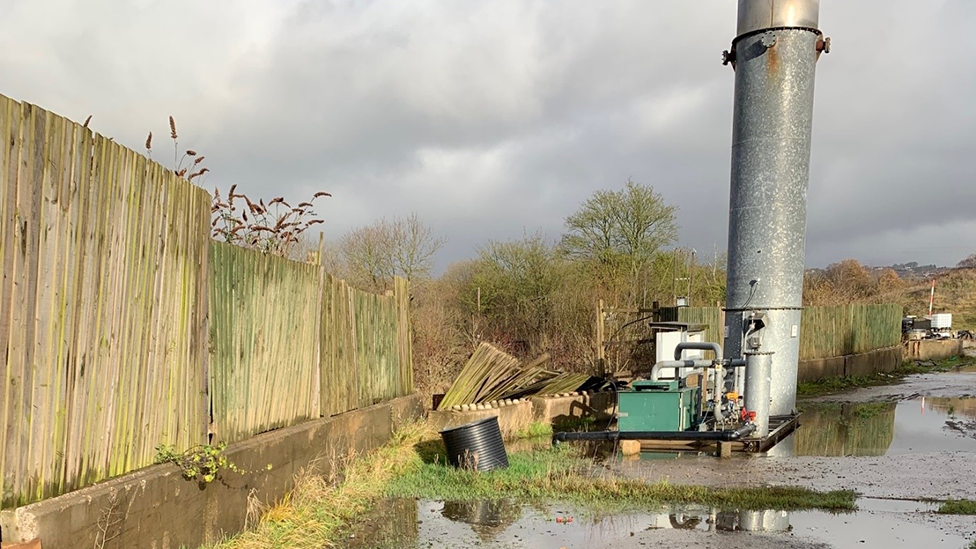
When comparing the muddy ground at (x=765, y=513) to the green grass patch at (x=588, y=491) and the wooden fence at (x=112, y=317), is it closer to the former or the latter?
the green grass patch at (x=588, y=491)

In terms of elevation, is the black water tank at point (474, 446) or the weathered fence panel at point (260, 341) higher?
the weathered fence panel at point (260, 341)

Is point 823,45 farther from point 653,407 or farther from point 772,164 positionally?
point 653,407

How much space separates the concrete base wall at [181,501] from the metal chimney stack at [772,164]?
296 inches

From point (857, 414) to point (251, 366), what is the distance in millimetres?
12416

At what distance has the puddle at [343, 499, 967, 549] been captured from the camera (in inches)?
252

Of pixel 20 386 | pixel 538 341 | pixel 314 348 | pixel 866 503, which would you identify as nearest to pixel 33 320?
pixel 20 386

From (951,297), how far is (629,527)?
63245 millimetres

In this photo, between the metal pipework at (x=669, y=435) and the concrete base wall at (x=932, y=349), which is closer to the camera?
the metal pipework at (x=669, y=435)

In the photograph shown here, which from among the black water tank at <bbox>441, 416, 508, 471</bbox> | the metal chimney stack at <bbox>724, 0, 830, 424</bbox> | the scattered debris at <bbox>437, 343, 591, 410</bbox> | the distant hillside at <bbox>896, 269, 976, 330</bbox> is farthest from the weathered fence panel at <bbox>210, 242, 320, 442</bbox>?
the distant hillside at <bbox>896, 269, 976, 330</bbox>

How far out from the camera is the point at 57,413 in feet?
13.8

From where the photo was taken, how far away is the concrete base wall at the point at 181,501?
4.04 m

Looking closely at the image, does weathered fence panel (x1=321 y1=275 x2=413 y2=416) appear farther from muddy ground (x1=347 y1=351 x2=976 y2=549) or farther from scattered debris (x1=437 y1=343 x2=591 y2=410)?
muddy ground (x1=347 y1=351 x2=976 y2=549)

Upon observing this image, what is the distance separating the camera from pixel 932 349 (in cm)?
2998

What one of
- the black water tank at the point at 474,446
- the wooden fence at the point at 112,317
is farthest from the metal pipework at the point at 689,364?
the wooden fence at the point at 112,317
